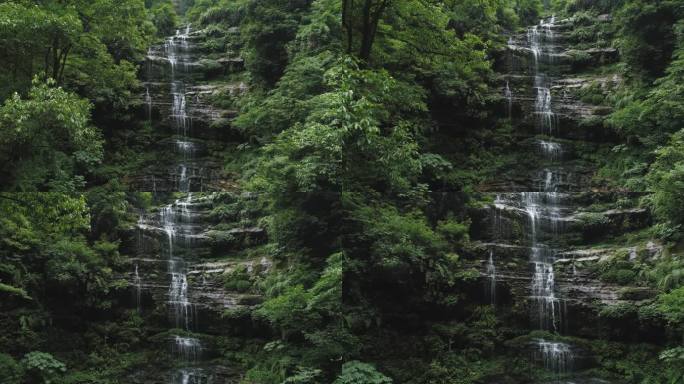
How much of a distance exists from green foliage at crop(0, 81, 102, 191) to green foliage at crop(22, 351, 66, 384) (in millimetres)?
3442

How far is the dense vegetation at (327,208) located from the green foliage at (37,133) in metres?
0.04

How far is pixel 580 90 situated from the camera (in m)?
19.0

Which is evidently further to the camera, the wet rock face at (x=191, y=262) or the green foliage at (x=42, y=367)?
the wet rock face at (x=191, y=262)

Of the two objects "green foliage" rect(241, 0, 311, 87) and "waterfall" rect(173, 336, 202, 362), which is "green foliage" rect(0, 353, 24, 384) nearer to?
"waterfall" rect(173, 336, 202, 362)

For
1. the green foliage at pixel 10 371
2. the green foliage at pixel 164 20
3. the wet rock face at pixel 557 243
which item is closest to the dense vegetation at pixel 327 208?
the green foliage at pixel 10 371

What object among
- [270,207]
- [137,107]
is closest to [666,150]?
[270,207]

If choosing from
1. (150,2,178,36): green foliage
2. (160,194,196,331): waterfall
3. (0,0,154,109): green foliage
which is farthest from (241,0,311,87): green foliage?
(150,2,178,36): green foliage

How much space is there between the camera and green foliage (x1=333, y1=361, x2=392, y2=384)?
11.3 m

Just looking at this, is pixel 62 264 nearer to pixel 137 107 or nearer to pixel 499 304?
pixel 137 107

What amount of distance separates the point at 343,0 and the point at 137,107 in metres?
7.39

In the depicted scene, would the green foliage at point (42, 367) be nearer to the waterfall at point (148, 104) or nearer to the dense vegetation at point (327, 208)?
the dense vegetation at point (327, 208)

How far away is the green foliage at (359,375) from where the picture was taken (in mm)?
11328

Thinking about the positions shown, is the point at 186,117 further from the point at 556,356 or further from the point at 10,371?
the point at 556,356

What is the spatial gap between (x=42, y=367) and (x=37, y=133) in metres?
4.68
